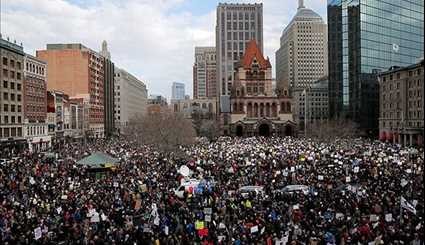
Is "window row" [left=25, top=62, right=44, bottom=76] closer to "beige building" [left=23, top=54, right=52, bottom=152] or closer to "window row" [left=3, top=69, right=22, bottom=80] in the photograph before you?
"beige building" [left=23, top=54, right=52, bottom=152]

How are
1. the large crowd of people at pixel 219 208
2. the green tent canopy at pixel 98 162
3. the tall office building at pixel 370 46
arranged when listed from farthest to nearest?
the tall office building at pixel 370 46, the green tent canopy at pixel 98 162, the large crowd of people at pixel 219 208

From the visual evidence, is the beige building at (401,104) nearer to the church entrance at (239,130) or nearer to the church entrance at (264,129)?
the church entrance at (264,129)

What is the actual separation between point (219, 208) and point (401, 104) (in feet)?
228

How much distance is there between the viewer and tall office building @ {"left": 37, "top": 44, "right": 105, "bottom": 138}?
11688cm

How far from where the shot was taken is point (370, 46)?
11156cm

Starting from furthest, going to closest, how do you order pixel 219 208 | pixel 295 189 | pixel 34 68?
pixel 34 68
pixel 295 189
pixel 219 208

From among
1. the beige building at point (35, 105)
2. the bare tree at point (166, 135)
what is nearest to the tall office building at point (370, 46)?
the bare tree at point (166, 135)

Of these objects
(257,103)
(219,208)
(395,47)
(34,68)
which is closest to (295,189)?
(219,208)

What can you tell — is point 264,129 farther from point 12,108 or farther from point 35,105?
point 12,108

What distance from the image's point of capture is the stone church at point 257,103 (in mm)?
143125

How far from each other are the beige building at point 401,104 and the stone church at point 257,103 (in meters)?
44.8

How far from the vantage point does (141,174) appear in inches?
1433

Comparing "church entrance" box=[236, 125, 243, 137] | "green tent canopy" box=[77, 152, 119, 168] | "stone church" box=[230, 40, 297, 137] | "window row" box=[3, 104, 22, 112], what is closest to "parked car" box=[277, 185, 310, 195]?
"green tent canopy" box=[77, 152, 119, 168]

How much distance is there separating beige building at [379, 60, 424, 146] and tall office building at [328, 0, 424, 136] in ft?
46.2
